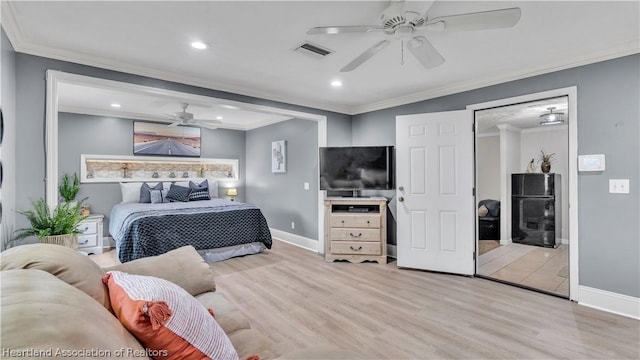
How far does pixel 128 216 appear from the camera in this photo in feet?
13.6

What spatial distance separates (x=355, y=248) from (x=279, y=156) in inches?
101

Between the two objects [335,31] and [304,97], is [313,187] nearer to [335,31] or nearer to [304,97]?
[304,97]

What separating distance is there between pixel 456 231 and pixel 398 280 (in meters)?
0.96

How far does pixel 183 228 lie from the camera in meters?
4.11

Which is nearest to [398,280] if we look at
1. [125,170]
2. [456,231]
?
[456,231]

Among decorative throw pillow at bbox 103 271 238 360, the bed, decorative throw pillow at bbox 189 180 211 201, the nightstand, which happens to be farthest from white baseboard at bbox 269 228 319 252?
decorative throw pillow at bbox 103 271 238 360

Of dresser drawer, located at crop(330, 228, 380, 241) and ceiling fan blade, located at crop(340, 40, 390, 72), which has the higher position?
ceiling fan blade, located at crop(340, 40, 390, 72)

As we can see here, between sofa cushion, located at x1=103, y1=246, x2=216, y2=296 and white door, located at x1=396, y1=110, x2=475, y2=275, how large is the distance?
2857mm

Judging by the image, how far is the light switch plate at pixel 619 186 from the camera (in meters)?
2.71

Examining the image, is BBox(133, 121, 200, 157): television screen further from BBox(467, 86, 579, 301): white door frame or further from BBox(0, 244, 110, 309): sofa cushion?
BBox(467, 86, 579, 301): white door frame

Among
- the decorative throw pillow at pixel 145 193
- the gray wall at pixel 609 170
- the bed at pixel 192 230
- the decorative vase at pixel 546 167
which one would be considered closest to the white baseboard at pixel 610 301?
the gray wall at pixel 609 170

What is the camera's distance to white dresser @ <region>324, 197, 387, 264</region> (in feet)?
14.1

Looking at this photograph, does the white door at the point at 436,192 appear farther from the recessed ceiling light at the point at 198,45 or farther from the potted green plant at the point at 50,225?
the potted green plant at the point at 50,225

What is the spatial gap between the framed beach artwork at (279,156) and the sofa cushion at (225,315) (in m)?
4.19
